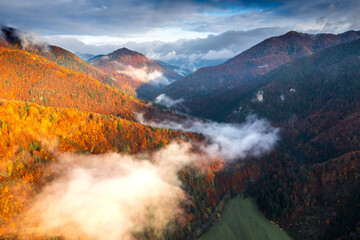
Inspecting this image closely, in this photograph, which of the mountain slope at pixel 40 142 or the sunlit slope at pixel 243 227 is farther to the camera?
the sunlit slope at pixel 243 227

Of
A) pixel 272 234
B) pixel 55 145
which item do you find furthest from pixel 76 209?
pixel 272 234

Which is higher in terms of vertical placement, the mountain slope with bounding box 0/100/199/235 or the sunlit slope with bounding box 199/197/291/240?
the mountain slope with bounding box 0/100/199/235

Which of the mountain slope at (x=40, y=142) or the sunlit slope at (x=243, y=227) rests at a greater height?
the mountain slope at (x=40, y=142)

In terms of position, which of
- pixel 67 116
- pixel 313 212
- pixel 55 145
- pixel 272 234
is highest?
Answer: pixel 67 116

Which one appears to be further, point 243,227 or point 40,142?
point 243,227

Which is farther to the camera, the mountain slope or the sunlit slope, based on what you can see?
the sunlit slope

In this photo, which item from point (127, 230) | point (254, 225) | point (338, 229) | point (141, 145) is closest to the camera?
point (338, 229)

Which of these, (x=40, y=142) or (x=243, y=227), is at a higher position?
(x=40, y=142)

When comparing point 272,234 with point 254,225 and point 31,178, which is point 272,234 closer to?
point 254,225
